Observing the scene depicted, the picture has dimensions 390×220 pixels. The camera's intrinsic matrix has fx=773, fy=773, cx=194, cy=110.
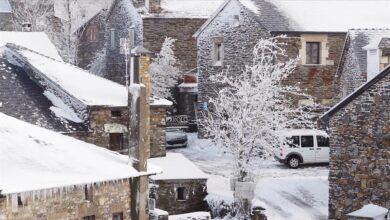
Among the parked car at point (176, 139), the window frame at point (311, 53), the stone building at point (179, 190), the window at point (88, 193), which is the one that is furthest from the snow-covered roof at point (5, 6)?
the window at point (88, 193)

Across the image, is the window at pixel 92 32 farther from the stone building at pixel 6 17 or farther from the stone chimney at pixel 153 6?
the stone chimney at pixel 153 6

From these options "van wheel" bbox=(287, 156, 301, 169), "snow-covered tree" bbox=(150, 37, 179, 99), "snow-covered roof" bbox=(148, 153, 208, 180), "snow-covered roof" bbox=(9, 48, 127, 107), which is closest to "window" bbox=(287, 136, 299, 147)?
"van wheel" bbox=(287, 156, 301, 169)

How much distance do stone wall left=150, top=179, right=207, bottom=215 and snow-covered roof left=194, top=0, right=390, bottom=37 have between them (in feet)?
38.4

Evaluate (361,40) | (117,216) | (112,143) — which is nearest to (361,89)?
(361,40)

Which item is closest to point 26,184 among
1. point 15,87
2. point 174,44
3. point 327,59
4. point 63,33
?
point 15,87

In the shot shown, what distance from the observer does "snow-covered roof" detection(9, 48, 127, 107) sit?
29156 mm

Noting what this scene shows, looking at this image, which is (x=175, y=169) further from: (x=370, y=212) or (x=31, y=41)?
(x=31, y=41)

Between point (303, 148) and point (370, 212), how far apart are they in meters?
10.1

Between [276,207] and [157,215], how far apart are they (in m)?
5.05

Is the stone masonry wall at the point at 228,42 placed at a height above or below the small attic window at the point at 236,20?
below

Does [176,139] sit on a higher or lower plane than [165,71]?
lower

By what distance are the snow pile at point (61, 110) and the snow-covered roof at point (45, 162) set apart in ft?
14.0

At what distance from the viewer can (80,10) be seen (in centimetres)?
6438

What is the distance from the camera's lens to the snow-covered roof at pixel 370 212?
2347cm
